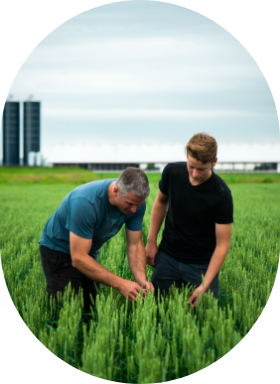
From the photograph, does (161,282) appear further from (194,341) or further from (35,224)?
→ (35,224)

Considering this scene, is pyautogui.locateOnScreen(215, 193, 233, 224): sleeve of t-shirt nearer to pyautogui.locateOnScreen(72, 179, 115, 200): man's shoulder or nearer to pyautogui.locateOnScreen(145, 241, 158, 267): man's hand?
pyautogui.locateOnScreen(145, 241, 158, 267): man's hand

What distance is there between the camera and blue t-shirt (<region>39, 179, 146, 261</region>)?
3.10 m

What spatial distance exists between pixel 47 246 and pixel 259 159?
16255mm

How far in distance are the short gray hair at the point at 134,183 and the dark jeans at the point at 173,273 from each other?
1.02m

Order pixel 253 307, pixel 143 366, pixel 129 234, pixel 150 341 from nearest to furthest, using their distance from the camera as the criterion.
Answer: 1. pixel 143 366
2. pixel 150 341
3. pixel 253 307
4. pixel 129 234

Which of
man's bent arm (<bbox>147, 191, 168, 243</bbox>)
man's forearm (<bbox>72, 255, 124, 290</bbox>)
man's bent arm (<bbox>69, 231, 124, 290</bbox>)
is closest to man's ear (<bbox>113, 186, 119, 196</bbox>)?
man's bent arm (<bbox>69, 231, 124, 290</bbox>)

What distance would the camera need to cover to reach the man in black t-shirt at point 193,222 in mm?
3039

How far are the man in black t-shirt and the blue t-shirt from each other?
337mm

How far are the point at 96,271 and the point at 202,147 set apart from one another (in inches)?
54.1

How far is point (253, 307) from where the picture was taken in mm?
2957

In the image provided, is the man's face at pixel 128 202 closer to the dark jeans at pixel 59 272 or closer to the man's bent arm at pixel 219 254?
the man's bent arm at pixel 219 254

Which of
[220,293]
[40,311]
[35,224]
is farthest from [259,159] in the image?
[40,311]

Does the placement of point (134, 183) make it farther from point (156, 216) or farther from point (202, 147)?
point (156, 216)

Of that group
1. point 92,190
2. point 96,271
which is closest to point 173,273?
point 96,271
